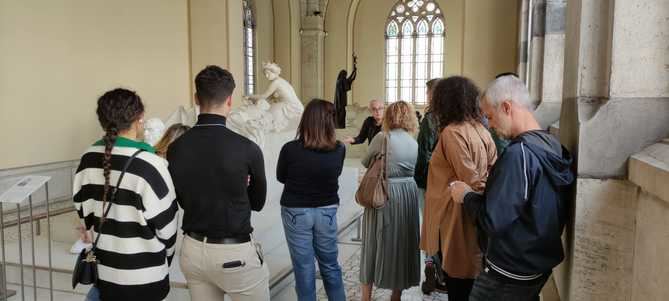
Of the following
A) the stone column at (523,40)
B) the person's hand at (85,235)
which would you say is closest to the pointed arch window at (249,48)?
the stone column at (523,40)

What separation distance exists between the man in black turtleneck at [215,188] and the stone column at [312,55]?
1458 centimetres

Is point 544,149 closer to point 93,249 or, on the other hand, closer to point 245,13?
point 93,249

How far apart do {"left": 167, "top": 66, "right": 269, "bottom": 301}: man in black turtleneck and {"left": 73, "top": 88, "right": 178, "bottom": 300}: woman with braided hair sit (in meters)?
0.11

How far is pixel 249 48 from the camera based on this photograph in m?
15.9

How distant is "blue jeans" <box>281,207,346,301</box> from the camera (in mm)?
3125

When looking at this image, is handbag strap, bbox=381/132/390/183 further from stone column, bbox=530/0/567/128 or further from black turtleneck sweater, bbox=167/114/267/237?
stone column, bbox=530/0/567/128

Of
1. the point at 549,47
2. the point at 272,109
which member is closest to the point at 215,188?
the point at 272,109

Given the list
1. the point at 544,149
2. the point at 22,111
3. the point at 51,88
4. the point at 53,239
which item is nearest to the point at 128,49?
the point at 51,88

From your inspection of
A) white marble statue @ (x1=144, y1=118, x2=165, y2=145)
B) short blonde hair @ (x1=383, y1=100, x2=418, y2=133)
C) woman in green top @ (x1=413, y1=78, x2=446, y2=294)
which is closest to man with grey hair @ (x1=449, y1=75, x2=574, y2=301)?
woman in green top @ (x1=413, y1=78, x2=446, y2=294)

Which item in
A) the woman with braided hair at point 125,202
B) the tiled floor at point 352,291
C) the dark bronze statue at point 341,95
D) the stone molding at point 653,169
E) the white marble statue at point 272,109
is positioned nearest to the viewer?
the stone molding at point 653,169

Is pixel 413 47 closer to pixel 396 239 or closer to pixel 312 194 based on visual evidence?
pixel 396 239

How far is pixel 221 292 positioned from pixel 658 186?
1.84 metres

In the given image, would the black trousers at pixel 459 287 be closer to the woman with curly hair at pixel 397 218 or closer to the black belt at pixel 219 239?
the woman with curly hair at pixel 397 218

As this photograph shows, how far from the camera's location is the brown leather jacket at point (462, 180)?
98.3 inches
